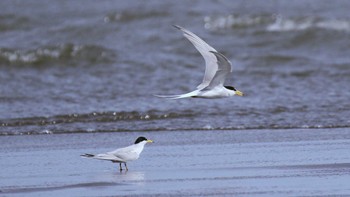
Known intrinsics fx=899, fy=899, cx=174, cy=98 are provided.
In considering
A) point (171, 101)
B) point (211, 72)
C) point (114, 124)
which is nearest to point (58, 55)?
point (171, 101)

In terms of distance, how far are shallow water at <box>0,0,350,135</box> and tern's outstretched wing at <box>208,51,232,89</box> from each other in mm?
1365

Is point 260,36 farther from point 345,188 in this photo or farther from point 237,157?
point 345,188

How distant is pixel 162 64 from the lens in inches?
692

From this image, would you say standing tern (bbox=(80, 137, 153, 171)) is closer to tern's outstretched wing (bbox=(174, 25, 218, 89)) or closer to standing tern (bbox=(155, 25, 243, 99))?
standing tern (bbox=(155, 25, 243, 99))

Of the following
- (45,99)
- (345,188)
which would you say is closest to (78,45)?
(45,99)

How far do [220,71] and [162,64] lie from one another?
299 inches

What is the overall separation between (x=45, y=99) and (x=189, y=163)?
5.75 m

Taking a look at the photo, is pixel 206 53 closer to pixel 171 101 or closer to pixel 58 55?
pixel 171 101

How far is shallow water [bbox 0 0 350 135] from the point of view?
12.4 m

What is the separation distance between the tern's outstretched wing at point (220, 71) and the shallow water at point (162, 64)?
1365mm

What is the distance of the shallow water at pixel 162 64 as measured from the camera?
12445 millimetres

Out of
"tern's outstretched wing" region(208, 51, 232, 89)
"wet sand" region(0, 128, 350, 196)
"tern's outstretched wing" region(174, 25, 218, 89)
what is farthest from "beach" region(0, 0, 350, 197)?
"tern's outstretched wing" region(174, 25, 218, 89)

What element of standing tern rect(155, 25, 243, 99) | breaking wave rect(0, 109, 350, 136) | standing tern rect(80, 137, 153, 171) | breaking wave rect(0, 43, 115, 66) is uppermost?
standing tern rect(155, 25, 243, 99)

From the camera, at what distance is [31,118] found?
12516 mm
